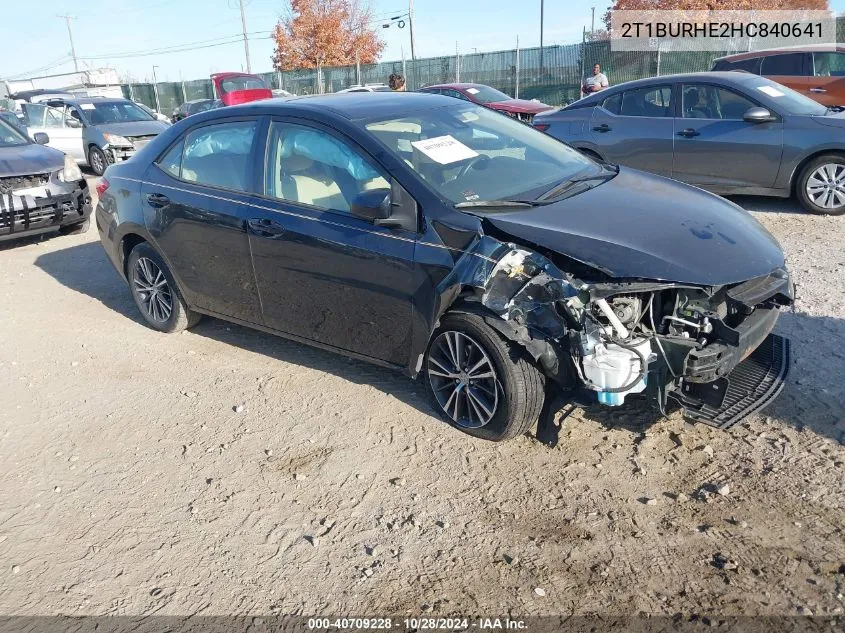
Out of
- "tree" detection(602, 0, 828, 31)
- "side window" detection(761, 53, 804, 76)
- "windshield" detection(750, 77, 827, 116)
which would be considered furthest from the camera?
"tree" detection(602, 0, 828, 31)

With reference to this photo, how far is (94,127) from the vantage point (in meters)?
14.5

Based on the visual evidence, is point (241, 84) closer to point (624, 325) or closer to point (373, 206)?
point (373, 206)

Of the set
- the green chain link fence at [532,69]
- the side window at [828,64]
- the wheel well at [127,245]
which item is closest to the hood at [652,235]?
the wheel well at [127,245]

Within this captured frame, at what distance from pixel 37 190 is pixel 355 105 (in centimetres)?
587

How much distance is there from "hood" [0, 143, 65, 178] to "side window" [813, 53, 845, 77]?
11.8 metres

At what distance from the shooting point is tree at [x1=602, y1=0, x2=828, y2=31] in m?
38.8

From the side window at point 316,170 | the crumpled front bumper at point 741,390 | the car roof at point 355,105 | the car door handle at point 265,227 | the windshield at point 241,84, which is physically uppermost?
the windshield at point 241,84

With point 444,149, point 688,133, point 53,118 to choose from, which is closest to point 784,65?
point 688,133

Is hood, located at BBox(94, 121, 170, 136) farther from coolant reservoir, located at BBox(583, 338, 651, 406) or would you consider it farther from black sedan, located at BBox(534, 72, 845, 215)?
coolant reservoir, located at BBox(583, 338, 651, 406)

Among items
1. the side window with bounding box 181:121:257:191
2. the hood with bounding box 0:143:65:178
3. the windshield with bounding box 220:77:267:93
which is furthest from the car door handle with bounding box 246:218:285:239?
the windshield with bounding box 220:77:267:93

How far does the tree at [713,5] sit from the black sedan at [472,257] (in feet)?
131

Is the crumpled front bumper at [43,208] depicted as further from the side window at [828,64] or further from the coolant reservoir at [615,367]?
the side window at [828,64]

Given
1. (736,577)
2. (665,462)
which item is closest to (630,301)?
(665,462)

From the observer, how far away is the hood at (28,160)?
8.41 m
